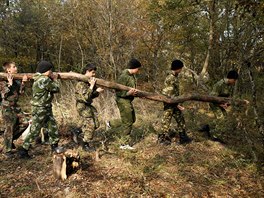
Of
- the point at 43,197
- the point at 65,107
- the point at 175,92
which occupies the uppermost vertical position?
the point at 175,92

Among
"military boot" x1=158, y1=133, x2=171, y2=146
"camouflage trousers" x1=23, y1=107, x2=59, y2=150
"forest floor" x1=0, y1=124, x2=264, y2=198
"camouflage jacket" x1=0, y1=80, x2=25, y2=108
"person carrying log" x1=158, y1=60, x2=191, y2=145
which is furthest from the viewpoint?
"military boot" x1=158, y1=133, x2=171, y2=146

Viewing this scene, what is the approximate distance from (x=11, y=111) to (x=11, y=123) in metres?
0.26

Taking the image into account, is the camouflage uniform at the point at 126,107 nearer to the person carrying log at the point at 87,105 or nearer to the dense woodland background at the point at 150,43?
the person carrying log at the point at 87,105

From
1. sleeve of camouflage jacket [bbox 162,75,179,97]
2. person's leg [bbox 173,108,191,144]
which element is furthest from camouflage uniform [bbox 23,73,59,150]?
person's leg [bbox 173,108,191,144]

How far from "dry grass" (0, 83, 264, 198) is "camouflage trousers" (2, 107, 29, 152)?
39 centimetres

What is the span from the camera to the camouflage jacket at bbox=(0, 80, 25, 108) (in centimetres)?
623

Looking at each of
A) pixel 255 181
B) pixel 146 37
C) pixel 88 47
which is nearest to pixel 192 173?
pixel 255 181

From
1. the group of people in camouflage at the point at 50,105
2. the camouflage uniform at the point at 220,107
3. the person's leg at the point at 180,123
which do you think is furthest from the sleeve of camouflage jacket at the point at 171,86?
the camouflage uniform at the point at 220,107

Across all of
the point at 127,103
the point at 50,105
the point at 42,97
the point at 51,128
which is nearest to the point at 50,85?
the point at 42,97

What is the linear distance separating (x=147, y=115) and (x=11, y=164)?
4.81 metres

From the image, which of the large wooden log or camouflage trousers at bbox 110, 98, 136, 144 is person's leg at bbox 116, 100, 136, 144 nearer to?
camouflage trousers at bbox 110, 98, 136, 144

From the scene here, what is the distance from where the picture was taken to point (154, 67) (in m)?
16.6

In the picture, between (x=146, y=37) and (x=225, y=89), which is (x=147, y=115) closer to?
(x=225, y=89)

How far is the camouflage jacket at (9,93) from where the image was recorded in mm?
6226
